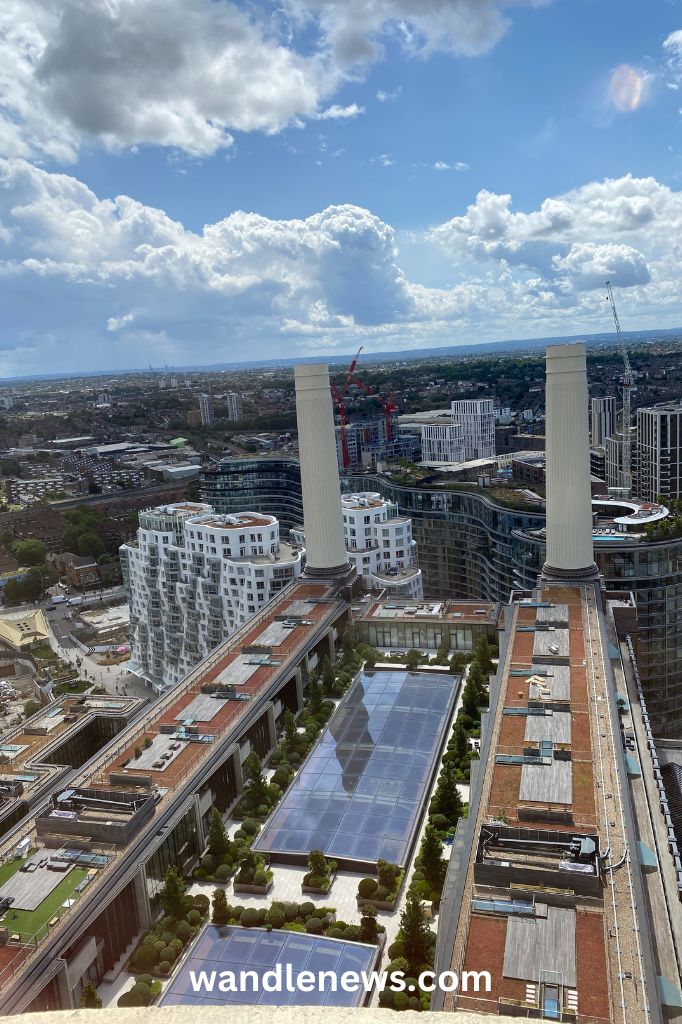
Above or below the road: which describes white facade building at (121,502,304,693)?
above

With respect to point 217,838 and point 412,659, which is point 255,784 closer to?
point 217,838

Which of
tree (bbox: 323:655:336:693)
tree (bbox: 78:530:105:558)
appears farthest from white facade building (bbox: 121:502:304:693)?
tree (bbox: 78:530:105:558)

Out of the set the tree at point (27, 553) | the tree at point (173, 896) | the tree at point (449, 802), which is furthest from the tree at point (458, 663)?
the tree at point (27, 553)

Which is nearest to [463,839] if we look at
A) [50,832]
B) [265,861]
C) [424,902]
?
[424,902]

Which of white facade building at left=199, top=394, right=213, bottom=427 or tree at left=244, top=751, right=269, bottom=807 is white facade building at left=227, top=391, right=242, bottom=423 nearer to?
white facade building at left=199, top=394, right=213, bottom=427

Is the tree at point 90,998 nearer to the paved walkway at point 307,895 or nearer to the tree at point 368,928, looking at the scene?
the paved walkway at point 307,895

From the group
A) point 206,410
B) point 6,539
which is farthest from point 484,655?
point 206,410

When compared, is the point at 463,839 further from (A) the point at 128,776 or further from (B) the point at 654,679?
(B) the point at 654,679
